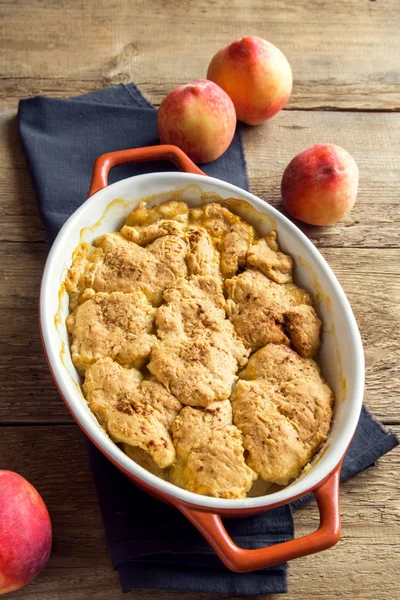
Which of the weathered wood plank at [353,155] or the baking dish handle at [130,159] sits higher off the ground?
the baking dish handle at [130,159]

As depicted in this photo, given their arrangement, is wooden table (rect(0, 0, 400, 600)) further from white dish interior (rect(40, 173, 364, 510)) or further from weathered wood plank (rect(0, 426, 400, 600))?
white dish interior (rect(40, 173, 364, 510))

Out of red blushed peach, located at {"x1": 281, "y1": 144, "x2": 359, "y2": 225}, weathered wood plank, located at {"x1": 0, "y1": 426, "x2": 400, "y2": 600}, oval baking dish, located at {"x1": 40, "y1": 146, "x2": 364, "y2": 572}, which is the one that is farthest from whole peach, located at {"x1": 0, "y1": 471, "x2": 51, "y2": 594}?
red blushed peach, located at {"x1": 281, "y1": 144, "x2": 359, "y2": 225}

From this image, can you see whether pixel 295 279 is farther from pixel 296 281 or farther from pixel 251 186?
pixel 251 186

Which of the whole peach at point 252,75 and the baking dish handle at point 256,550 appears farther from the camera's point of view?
the whole peach at point 252,75

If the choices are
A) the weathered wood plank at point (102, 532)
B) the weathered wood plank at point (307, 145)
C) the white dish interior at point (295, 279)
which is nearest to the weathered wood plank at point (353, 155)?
the weathered wood plank at point (307, 145)

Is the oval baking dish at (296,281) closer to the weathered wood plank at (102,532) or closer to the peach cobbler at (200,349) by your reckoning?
the peach cobbler at (200,349)

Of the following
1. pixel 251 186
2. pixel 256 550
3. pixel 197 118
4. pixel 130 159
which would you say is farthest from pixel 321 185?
pixel 256 550

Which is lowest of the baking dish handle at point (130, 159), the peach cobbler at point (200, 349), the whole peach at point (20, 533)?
the whole peach at point (20, 533)
